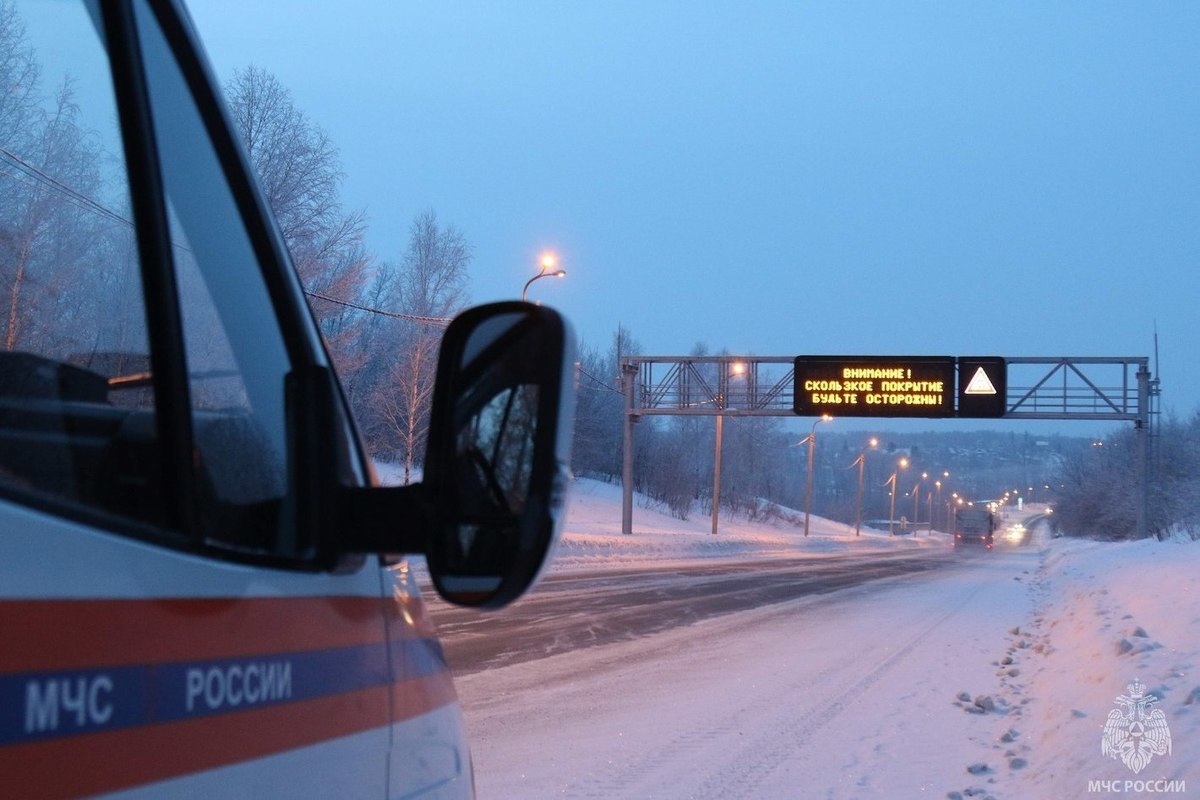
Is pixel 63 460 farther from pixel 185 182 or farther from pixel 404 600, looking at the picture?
pixel 404 600

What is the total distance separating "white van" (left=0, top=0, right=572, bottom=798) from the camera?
4.93ft

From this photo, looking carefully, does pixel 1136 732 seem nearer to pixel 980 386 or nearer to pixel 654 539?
pixel 980 386

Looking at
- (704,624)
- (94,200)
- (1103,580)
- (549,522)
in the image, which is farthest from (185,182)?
(1103,580)

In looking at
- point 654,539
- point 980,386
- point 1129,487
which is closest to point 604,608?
point 980,386

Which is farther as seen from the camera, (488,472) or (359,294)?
(359,294)

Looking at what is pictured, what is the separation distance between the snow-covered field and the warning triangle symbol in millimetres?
19955

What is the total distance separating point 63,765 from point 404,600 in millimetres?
1048

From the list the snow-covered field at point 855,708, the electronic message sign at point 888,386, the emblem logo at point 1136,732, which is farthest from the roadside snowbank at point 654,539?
the electronic message sign at point 888,386

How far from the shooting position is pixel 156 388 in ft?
5.52

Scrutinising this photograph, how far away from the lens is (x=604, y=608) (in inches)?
648

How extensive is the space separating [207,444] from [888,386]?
115ft

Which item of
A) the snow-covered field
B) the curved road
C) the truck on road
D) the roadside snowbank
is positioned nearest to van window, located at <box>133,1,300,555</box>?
the roadside snowbank

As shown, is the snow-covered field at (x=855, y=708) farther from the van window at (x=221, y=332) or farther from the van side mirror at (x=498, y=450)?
the van window at (x=221, y=332)

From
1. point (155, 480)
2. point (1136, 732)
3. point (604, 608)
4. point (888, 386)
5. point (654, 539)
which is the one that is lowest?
point (654, 539)
